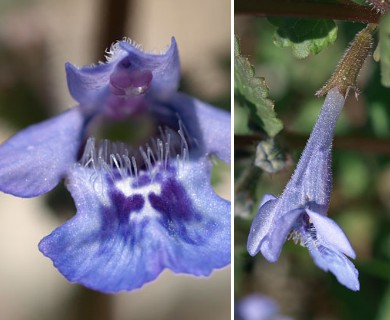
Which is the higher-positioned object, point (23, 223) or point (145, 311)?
point (23, 223)

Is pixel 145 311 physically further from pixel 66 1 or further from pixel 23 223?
pixel 66 1

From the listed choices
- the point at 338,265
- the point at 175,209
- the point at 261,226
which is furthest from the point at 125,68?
the point at 338,265

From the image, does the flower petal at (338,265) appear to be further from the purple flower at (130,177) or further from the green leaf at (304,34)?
the green leaf at (304,34)

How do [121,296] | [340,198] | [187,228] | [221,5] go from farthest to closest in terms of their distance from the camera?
1. [221,5]
2. [121,296]
3. [340,198]
4. [187,228]

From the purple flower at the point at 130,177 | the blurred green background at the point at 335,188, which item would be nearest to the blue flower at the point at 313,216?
the purple flower at the point at 130,177

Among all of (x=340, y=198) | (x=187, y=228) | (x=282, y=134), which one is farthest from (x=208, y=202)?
(x=340, y=198)

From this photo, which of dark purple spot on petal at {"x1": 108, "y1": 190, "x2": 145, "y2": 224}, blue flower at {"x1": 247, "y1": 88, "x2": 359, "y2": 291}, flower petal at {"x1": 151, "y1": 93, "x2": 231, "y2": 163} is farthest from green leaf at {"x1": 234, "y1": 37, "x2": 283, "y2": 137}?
dark purple spot on petal at {"x1": 108, "y1": 190, "x2": 145, "y2": 224}

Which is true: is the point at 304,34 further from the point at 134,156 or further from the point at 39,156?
the point at 39,156
